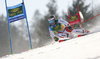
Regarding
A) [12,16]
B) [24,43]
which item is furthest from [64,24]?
[24,43]

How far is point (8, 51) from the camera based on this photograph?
3016 centimetres

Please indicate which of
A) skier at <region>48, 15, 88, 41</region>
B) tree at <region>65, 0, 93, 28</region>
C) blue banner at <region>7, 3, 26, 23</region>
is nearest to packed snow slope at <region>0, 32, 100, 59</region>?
skier at <region>48, 15, 88, 41</region>

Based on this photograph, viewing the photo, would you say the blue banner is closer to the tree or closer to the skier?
the skier

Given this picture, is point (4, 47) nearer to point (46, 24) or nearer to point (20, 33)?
point (20, 33)

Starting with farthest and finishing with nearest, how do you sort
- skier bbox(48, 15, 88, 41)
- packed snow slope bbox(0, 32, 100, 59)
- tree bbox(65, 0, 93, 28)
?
tree bbox(65, 0, 93, 28)
skier bbox(48, 15, 88, 41)
packed snow slope bbox(0, 32, 100, 59)

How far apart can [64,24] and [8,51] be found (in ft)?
77.9

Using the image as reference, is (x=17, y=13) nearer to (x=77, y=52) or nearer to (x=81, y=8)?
(x=77, y=52)

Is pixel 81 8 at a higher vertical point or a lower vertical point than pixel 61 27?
higher

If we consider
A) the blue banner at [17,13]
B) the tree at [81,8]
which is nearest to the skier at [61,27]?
the blue banner at [17,13]

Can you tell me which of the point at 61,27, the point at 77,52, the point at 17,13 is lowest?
the point at 61,27

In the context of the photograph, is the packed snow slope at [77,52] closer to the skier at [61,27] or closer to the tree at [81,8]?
the skier at [61,27]

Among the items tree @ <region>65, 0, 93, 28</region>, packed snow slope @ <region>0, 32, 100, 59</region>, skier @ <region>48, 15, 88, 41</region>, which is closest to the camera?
packed snow slope @ <region>0, 32, 100, 59</region>

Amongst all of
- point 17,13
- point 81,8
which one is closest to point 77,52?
point 17,13

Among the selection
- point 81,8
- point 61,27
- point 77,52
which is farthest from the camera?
point 81,8
